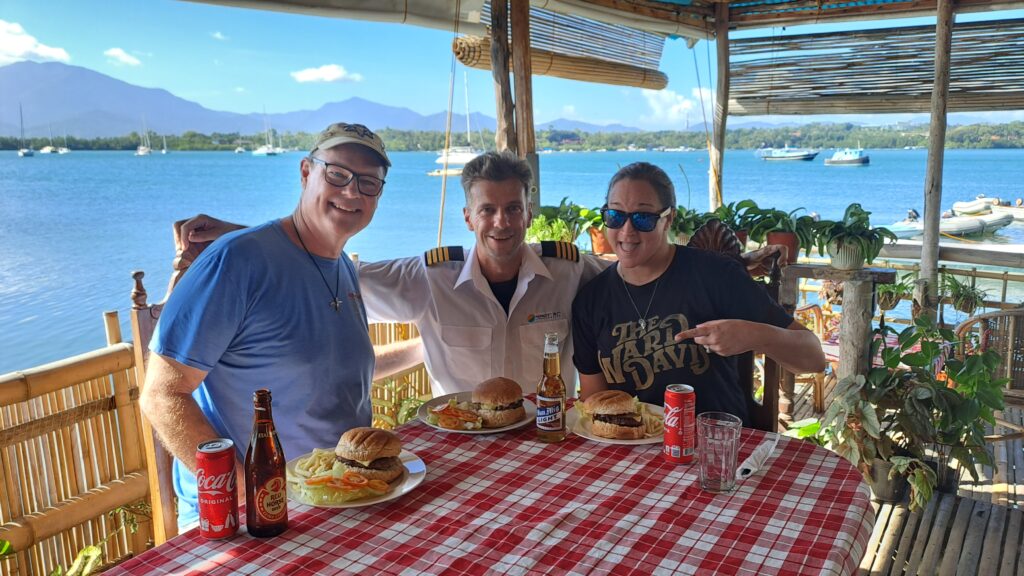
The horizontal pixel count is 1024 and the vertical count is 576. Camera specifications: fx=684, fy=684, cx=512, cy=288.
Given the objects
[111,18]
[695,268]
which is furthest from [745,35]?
[111,18]

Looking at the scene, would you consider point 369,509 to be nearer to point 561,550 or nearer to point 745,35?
point 561,550

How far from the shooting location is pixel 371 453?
1457 millimetres

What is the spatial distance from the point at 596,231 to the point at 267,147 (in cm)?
6431

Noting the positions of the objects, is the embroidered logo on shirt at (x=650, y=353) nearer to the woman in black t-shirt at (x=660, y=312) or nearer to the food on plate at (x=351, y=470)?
the woman in black t-shirt at (x=660, y=312)

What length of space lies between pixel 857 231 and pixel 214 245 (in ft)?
9.42

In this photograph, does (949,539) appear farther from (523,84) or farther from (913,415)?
(523,84)

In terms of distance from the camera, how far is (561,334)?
2.51 meters

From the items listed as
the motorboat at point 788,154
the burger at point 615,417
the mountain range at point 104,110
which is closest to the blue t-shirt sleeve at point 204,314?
the burger at point 615,417

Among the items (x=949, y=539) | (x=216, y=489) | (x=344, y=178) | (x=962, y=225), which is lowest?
(x=962, y=225)

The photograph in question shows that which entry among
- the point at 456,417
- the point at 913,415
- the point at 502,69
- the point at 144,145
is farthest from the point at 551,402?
the point at 144,145

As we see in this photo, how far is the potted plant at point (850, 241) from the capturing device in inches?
129

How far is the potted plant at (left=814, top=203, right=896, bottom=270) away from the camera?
3273 mm

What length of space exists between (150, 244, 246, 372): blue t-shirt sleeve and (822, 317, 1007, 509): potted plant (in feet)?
8.76

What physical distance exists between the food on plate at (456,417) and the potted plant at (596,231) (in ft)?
9.13
